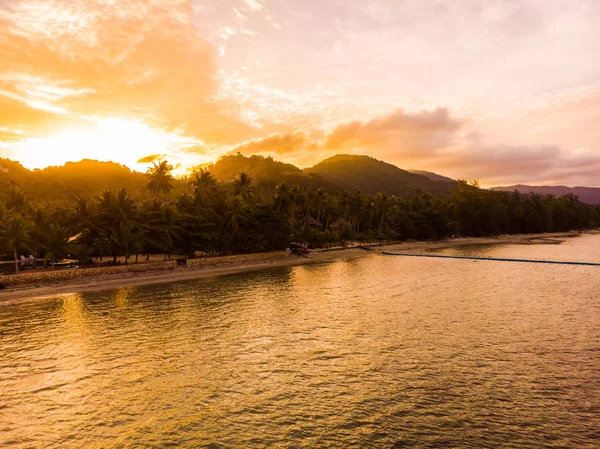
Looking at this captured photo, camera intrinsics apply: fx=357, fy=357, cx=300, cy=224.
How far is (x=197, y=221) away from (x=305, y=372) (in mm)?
51137

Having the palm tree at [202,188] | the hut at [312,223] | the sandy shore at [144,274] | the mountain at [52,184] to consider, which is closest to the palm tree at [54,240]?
the sandy shore at [144,274]

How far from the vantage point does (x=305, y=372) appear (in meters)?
20.2

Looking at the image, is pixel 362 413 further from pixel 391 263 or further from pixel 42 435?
pixel 391 263

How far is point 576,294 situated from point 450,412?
33.8m

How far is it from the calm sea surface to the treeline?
17.8 meters

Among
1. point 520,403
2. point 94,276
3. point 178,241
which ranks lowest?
point 520,403

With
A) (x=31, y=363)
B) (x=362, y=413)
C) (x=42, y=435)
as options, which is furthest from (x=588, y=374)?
(x=31, y=363)

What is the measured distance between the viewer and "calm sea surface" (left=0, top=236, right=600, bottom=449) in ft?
47.9

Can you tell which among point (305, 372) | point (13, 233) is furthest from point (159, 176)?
point (305, 372)

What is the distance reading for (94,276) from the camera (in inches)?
2032

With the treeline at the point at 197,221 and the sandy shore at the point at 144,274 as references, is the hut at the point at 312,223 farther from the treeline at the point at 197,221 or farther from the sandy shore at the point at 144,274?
the sandy shore at the point at 144,274

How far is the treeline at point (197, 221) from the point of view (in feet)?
182

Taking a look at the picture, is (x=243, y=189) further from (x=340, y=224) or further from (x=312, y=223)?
(x=340, y=224)

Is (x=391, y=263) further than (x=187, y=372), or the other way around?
(x=391, y=263)
